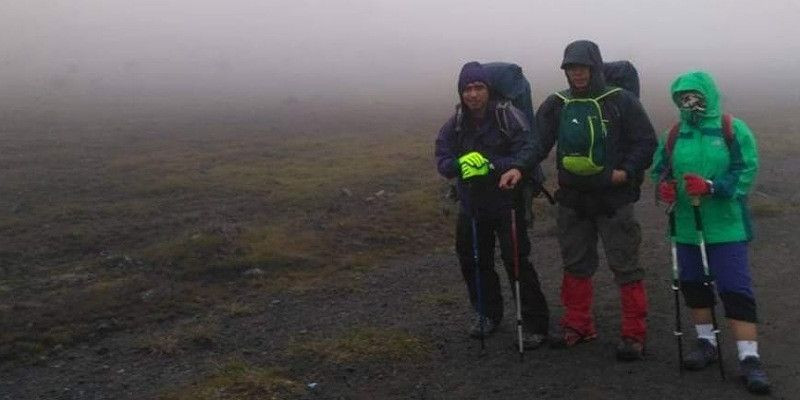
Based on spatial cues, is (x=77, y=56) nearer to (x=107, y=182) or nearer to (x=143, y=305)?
(x=107, y=182)

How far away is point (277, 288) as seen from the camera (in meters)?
12.2

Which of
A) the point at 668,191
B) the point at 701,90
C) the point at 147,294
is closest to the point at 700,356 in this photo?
the point at 668,191

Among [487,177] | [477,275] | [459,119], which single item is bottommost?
[477,275]

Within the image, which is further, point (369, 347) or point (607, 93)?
point (369, 347)

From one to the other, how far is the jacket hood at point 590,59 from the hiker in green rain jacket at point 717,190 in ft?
2.20

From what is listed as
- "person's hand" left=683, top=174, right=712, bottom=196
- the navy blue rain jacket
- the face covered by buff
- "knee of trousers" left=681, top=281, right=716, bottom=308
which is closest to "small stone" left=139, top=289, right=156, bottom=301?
the navy blue rain jacket

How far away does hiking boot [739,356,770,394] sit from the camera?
7.17 m

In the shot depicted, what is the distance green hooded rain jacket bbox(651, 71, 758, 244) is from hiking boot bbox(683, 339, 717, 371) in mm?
1008

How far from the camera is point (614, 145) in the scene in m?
7.93

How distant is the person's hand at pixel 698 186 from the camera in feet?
23.7

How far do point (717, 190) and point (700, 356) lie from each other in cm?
157

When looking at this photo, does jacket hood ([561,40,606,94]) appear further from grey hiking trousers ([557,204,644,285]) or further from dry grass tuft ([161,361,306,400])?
dry grass tuft ([161,361,306,400])

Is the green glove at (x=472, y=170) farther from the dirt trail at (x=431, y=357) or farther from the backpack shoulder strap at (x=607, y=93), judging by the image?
the dirt trail at (x=431, y=357)

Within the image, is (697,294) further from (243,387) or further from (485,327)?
(243,387)
